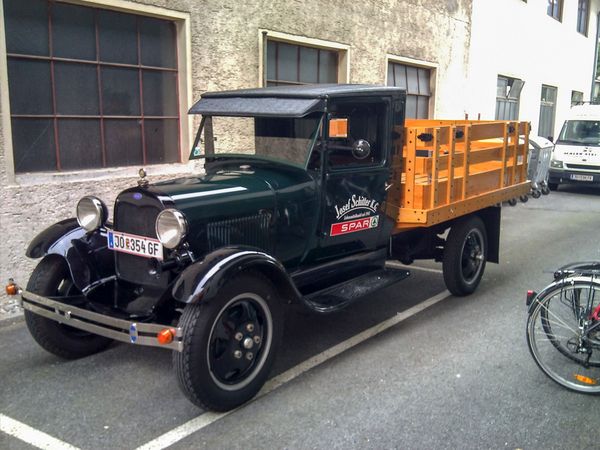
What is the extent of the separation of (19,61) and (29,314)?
9.04 ft

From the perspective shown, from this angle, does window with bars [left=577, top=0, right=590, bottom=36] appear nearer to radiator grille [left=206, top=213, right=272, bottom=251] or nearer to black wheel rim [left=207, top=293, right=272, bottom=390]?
radiator grille [left=206, top=213, right=272, bottom=251]

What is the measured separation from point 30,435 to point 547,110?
61.6ft

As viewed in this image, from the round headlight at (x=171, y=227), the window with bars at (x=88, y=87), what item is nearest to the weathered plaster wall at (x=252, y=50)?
the window with bars at (x=88, y=87)

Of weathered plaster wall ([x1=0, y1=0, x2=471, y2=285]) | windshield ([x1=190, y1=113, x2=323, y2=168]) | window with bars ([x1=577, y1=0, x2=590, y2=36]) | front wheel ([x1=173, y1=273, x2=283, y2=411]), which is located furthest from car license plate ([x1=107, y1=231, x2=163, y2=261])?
window with bars ([x1=577, y1=0, x2=590, y2=36])

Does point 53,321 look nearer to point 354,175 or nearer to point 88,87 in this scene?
point 354,175

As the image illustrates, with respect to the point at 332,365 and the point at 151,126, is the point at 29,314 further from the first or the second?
the point at 151,126

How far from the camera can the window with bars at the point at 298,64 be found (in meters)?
8.34

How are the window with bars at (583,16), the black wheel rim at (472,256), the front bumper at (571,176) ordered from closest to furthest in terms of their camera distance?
the black wheel rim at (472,256), the front bumper at (571,176), the window with bars at (583,16)

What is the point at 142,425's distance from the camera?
137 inches

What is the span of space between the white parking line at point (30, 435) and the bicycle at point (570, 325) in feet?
9.89

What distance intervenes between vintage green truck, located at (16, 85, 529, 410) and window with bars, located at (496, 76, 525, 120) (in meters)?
10.0

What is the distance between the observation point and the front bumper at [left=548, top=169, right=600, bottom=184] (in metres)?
13.5

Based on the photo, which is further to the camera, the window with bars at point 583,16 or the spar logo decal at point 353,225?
the window with bars at point 583,16

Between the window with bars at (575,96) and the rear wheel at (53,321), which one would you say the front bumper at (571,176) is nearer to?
the window with bars at (575,96)
